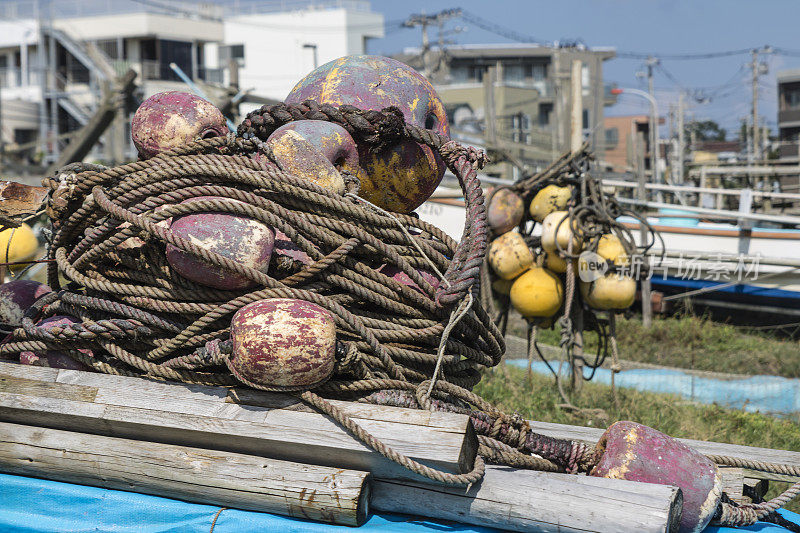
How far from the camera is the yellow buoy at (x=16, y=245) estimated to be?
344 centimetres

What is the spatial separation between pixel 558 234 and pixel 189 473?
12.3 feet

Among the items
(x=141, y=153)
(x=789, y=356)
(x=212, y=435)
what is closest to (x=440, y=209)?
(x=789, y=356)

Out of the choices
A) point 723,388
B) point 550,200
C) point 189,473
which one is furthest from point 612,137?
point 189,473

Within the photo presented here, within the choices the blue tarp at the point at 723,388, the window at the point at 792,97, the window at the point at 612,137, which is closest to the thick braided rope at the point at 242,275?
the blue tarp at the point at 723,388

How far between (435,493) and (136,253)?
131 cm

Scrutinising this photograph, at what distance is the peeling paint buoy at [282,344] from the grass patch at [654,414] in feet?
8.20

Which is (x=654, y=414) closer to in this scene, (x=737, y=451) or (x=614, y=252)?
(x=614, y=252)

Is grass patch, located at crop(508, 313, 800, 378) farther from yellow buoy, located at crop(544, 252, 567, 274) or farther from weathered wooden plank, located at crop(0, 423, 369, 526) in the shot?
weathered wooden plank, located at crop(0, 423, 369, 526)

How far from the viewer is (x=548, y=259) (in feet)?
18.4

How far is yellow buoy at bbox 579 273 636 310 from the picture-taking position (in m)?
5.33

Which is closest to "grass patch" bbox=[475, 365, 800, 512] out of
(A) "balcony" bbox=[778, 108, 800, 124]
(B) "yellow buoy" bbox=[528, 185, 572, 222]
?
(B) "yellow buoy" bbox=[528, 185, 572, 222]

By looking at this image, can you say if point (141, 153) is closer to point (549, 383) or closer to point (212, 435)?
point (212, 435)

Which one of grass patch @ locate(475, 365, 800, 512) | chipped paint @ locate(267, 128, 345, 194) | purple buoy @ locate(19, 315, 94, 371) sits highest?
chipped paint @ locate(267, 128, 345, 194)

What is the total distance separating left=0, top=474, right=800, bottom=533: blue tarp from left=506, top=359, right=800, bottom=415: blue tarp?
3.51 meters
